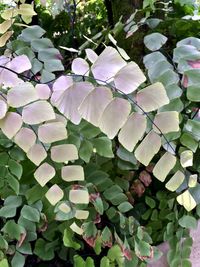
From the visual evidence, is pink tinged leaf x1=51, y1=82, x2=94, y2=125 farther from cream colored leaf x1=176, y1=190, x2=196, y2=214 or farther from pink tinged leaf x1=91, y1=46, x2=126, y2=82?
cream colored leaf x1=176, y1=190, x2=196, y2=214

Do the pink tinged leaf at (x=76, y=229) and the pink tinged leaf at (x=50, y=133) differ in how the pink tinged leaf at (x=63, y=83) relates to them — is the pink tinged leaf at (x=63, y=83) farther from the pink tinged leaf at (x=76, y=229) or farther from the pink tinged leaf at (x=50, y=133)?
the pink tinged leaf at (x=76, y=229)

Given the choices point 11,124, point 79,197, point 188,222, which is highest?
point 11,124

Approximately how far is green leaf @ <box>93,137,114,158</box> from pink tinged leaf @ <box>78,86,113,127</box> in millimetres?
135

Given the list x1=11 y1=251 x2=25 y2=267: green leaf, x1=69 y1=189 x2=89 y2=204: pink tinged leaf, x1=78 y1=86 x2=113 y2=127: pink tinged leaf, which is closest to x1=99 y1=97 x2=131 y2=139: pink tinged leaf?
x1=78 y1=86 x2=113 y2=127: pink tinged leaf

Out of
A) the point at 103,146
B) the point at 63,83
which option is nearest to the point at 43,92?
the point at 63,83

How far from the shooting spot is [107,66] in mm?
401

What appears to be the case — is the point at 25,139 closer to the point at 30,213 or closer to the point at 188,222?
the point at 30,213

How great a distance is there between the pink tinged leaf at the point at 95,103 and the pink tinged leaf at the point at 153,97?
0.13 feet

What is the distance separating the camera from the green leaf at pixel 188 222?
571mm

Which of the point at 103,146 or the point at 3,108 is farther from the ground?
the point at 3,108

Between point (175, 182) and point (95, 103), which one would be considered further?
point (175, 182)

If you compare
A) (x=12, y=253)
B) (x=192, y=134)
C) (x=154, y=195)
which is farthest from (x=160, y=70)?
(x=12, y=253)

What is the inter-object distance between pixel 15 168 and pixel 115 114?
177mm

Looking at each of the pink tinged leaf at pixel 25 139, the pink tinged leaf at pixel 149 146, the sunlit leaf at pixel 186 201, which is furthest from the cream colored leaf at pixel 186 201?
the pink tinged leaf at pixel 25 139
